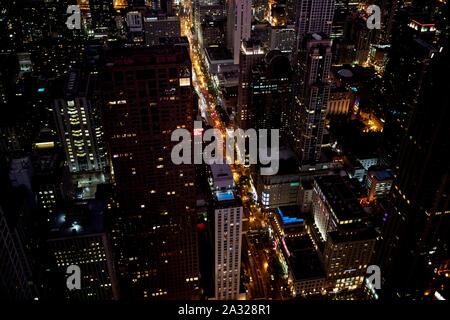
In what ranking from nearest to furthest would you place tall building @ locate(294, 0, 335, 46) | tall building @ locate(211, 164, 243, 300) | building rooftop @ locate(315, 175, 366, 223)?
tall building @ locate(211, 164, 243, 300)
building rooftop @ locate(315, 175, 366, 223)
tall building @ locate(294, 0, 335, 46)

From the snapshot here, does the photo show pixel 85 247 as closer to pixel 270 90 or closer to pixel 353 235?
pixel 353 235

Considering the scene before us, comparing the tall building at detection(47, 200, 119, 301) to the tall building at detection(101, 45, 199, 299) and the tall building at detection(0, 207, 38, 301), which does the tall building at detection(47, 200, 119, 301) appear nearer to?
the tall building at detection(101, 45, 199, 299)

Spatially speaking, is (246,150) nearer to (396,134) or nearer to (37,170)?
(396,134)

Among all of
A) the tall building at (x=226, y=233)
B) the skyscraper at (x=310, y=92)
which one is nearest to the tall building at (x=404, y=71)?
the skyscraper at (x=310, y=92)

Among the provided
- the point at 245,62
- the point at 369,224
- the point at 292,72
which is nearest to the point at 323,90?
the point at 292,72

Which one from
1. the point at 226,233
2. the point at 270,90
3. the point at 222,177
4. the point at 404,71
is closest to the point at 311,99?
the point at 270,90

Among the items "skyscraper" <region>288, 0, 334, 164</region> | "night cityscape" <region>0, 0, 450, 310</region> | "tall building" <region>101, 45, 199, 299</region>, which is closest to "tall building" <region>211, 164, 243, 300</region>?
"night cityscape" <region>0, 0, 450, 310</region>
